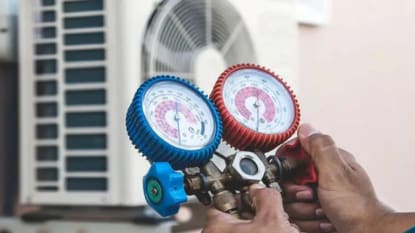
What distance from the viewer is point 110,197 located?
3.73ft

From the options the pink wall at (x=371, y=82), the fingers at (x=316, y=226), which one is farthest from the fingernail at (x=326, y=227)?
the pink wall at (x=371, y=82)

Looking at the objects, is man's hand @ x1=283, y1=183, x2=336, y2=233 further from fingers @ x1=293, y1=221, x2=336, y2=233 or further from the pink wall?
the pink wall

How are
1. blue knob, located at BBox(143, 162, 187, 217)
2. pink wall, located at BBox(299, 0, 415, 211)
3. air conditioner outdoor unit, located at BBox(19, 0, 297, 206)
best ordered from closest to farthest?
blue knob, located at BBox(143, 162, 187, 217) → air conditioner outdoor unit, located at BBox(19, 0, 297, 206) → pink wall, located at BBox(299, 0, 415, 211)

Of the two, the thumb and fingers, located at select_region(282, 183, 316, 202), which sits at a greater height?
the thumb

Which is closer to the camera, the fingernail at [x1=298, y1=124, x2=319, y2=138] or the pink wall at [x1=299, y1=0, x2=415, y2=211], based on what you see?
the fingernail at [x1=298, y1=124, x2=319, y2=138]

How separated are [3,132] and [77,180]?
0.19m

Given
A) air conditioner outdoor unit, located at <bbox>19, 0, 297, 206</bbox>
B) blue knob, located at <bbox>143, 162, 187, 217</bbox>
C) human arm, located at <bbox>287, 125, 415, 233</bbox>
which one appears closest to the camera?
blue knob, located at <bbox>143, 162, 187, 217</bbox>

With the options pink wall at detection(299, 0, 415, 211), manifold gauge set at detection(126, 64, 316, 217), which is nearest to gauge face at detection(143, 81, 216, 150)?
manifold gauge set at detection(126, 64, 316, 217)

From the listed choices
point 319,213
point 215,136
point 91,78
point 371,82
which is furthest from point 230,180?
point 371,82

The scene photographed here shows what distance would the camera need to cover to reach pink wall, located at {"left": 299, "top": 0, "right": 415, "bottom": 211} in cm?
167

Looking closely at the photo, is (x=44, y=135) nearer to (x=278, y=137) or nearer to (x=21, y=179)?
(x=21, y=179)

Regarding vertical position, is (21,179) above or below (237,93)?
below

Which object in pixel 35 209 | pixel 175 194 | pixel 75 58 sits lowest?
pixel 35 209

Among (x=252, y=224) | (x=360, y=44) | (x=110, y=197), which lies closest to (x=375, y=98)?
(x=360, y=44)
